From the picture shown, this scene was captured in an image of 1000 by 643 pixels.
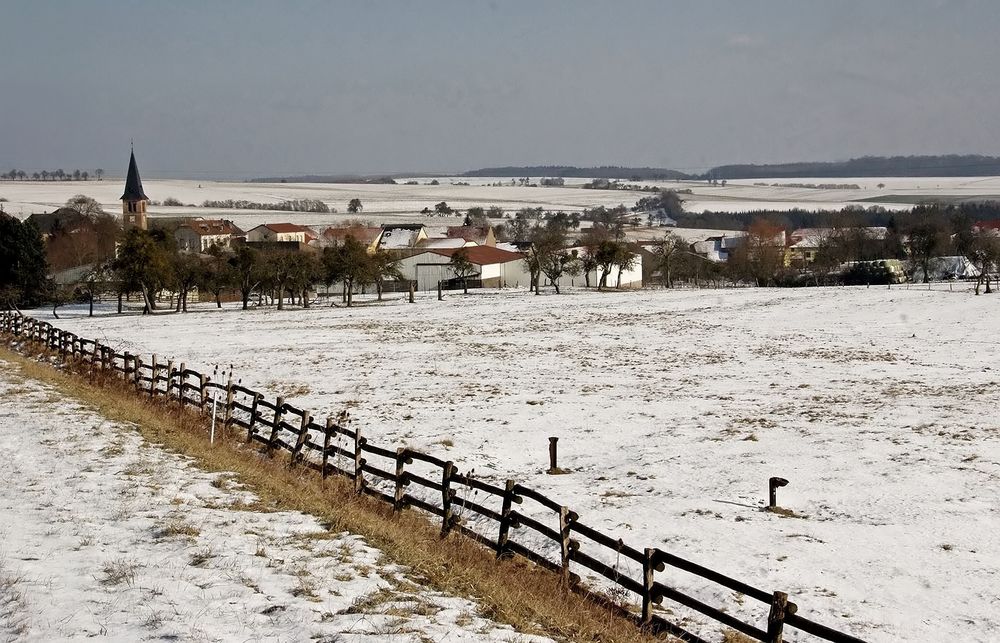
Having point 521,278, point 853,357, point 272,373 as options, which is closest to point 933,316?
point 853,357

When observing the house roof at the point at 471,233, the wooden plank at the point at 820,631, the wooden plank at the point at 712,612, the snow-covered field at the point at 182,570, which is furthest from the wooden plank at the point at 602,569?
the house roof at the point at 471,233

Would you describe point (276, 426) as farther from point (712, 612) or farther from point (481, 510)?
point (712, 612)

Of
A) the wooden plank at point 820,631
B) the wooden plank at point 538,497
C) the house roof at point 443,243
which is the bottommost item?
the wooden plank at point 820,631

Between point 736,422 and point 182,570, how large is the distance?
56.1ft

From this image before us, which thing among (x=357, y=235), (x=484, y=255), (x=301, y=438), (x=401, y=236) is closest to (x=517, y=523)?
(x=301, y=438)

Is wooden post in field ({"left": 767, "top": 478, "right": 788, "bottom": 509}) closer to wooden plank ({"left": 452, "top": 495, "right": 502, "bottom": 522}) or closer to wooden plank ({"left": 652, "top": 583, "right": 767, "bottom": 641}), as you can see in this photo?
wooden plank ({"left": 452, "top": 495, "right": 502, "bottom": 522})

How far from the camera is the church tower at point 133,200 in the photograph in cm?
13212

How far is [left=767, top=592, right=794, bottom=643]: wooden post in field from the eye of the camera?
9.48m

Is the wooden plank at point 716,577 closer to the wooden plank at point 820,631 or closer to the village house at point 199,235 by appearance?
the wooden plank at point 820,631

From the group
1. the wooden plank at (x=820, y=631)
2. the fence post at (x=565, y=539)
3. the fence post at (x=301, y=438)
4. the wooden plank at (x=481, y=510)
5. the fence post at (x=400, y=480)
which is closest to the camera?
the wooden plank at (x=820, y=631)

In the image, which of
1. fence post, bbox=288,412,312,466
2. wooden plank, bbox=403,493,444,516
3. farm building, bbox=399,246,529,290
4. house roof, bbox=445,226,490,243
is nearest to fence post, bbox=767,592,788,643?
wooden plank, bbox=403,493,444,516

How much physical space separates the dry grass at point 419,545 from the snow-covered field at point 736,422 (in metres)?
→ 2.24

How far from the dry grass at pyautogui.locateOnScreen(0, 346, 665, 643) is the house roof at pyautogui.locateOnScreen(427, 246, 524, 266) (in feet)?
268

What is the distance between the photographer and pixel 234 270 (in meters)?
76.1
